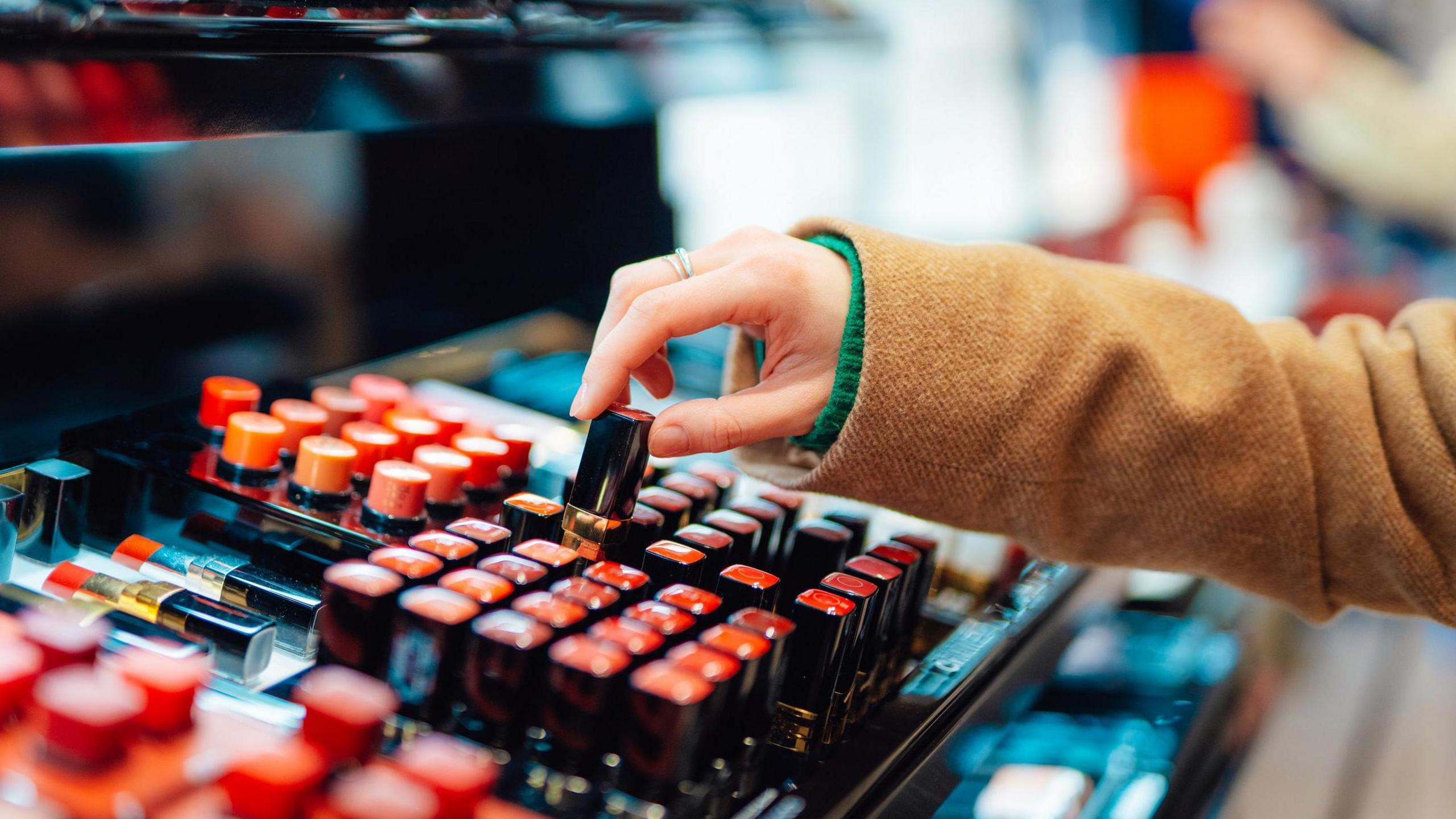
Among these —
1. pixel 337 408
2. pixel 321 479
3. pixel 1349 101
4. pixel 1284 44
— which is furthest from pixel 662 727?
pixel 1349 101

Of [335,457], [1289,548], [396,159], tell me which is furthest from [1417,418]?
[396,159]

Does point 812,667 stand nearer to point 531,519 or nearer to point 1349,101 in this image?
point 531,519

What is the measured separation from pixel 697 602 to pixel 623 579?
0.05 meters

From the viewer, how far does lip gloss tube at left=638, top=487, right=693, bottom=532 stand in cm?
81

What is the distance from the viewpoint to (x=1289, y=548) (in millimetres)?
931

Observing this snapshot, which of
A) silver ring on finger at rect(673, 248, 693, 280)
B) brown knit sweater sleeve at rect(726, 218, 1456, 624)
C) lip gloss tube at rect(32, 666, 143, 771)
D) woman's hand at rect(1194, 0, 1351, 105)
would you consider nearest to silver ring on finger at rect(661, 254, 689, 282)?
silver ring on finger at rect(673, 248, 693, 280)

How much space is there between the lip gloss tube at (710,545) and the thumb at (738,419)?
6 cm

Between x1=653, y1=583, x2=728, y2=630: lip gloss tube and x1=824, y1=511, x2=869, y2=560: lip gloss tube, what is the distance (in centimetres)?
20

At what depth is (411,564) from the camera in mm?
635

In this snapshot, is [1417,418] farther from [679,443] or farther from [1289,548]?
[679,443]

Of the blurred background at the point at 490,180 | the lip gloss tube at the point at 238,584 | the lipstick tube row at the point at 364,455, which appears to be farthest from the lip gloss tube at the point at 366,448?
the blurred background at the point at 490,180

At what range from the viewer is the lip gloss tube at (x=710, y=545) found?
0.74 m

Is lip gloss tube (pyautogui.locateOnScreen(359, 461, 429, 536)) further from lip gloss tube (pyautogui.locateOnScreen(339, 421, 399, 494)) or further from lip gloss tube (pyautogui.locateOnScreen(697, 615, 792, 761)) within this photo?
lip gloss tube (pyautogui.locateOnScreen(697, 615, 792, 761))

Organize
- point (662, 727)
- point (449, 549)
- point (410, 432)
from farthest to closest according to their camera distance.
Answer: point (410, 432) → point (449, 549) → point (662, 727)
